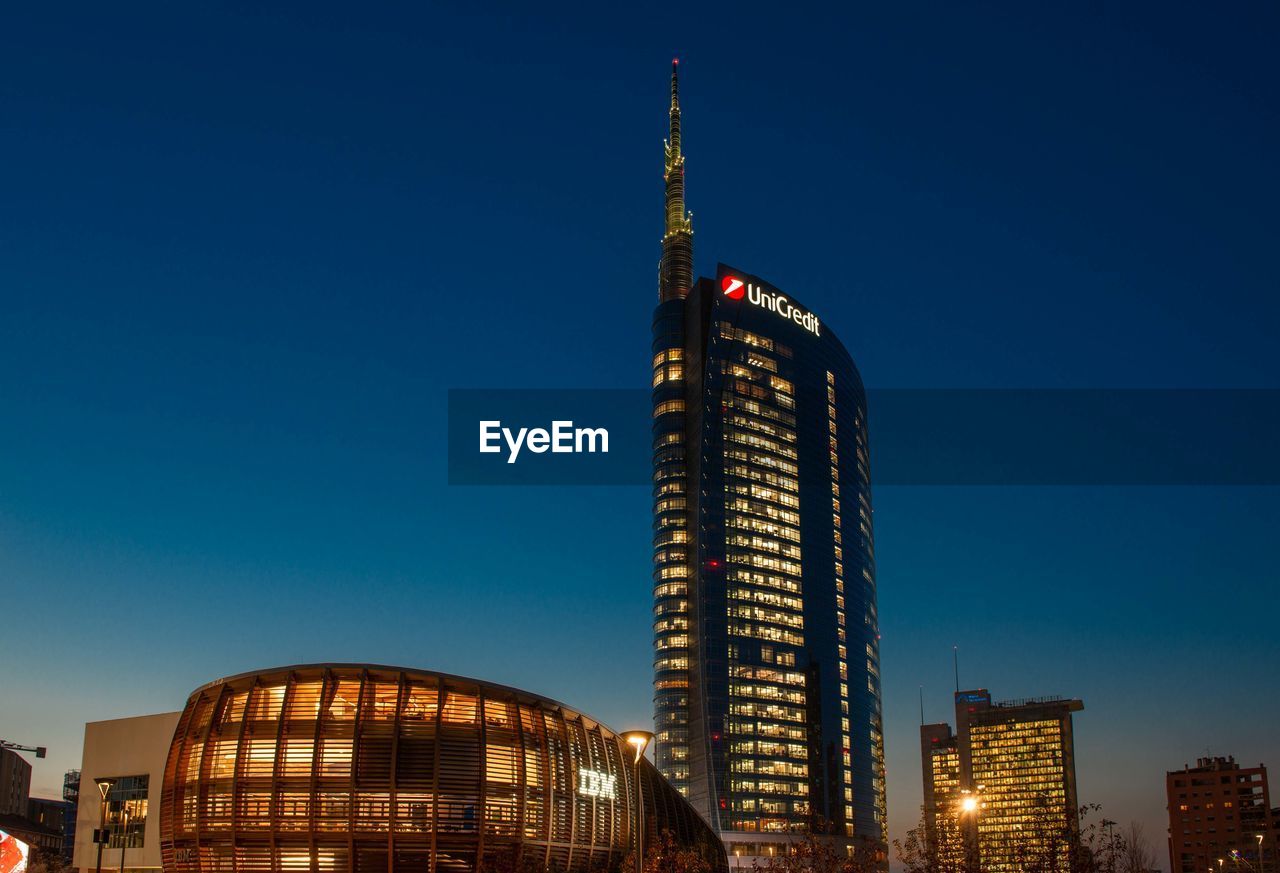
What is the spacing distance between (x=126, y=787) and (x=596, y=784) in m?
42.3

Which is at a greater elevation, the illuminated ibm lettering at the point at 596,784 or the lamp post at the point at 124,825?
the illuminated ibm lettering at the point at 596,784

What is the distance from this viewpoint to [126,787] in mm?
104375

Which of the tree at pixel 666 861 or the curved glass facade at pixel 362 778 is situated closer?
the curved glass facade at pixel 362 778

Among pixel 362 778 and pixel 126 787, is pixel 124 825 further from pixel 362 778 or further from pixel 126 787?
pixel 362 778

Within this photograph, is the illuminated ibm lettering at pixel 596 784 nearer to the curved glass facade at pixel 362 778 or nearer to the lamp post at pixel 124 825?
the curved glass facade at pixel 362 778

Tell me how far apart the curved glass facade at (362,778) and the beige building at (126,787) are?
57.1ft

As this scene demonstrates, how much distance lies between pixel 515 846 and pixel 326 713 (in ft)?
52.0

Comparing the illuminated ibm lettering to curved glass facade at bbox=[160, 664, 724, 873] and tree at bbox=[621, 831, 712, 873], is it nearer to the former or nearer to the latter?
curved glass facade at bbox=[160, 664, 724, 873]

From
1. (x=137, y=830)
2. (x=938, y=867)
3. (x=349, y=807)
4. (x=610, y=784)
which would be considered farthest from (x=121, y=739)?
(x=938, y=867)

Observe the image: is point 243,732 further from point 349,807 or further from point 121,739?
point 121,739

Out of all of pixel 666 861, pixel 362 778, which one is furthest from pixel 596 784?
pixel 362 778

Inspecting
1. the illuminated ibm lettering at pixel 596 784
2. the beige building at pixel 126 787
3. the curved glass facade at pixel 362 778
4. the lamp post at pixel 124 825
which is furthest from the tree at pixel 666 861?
the lamp post at pixel 124 825

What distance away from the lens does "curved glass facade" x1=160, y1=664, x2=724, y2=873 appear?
80125 millimetres

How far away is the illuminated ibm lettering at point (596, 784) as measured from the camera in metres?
91.6
